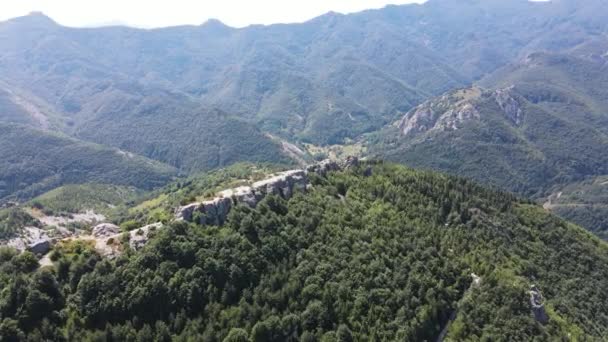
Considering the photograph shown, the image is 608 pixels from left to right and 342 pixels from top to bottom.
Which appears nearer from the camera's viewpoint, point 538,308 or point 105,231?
point 538,308

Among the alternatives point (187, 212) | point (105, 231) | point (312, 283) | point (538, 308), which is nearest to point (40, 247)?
point (105, 231)

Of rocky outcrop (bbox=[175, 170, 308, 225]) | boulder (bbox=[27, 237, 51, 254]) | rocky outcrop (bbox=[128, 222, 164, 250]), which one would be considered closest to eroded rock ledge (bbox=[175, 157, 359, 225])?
rocky outcrop (bbox=[175, 170, 308, 225])

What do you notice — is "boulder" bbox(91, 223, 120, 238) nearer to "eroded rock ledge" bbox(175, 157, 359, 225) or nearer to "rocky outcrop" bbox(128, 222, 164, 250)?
"rocky outcrop" bbox(128, 222, 164, 250)

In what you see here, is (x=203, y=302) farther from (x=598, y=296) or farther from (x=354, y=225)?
(x=598, y=296)

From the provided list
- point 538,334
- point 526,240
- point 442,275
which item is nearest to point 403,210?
point 442,275

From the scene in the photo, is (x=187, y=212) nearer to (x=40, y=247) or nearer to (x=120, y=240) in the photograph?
(x=120, y=240)

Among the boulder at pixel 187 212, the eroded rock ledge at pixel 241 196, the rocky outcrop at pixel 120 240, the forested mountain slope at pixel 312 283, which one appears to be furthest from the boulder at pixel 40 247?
the eroded rock ledge at pixel 241 196
